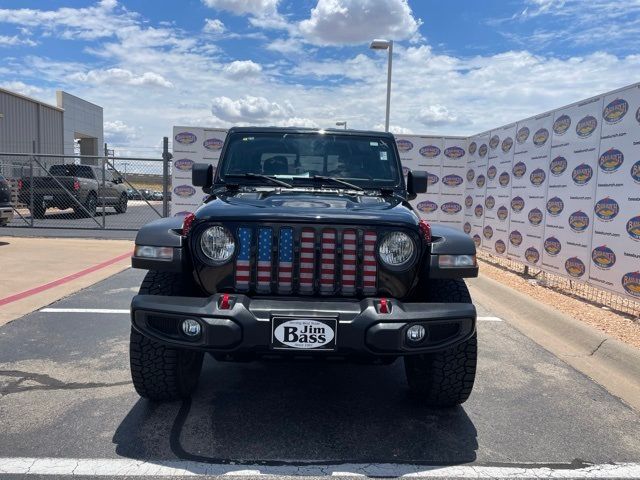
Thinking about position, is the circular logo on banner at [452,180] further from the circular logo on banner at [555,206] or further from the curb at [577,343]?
the curb at [577,343]

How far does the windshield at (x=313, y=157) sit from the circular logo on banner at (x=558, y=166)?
13.8 feet

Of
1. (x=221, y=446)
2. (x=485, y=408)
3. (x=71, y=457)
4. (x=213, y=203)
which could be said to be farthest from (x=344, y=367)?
(x=71, y=457)

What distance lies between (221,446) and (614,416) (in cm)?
263

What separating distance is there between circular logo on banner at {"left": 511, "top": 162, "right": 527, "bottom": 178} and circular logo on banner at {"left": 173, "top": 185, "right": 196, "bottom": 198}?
7299 mm

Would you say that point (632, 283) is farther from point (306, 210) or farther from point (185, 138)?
point (185, 138)

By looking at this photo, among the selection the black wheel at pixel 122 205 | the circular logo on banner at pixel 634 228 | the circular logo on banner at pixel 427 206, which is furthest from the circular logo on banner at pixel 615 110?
the black wheel at pixel 122 205

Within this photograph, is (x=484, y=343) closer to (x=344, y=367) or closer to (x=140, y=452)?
(x=344, y=367)

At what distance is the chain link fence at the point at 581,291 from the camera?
20.5ft

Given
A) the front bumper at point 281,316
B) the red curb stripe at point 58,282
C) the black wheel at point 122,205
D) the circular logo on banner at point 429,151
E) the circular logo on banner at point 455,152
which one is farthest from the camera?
the black wheel at point 122,205

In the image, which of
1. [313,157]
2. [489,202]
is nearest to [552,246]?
[489,202]

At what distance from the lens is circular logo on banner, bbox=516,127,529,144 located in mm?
8758

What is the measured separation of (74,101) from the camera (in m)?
39.8

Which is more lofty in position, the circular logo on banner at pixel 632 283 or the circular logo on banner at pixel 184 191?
the circular logo on banner at pixel 184 191

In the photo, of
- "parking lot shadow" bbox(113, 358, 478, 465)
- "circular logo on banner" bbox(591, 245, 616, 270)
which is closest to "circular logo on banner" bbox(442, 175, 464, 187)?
"circular logo on banner" bbox(591, 245, 616, 270)
